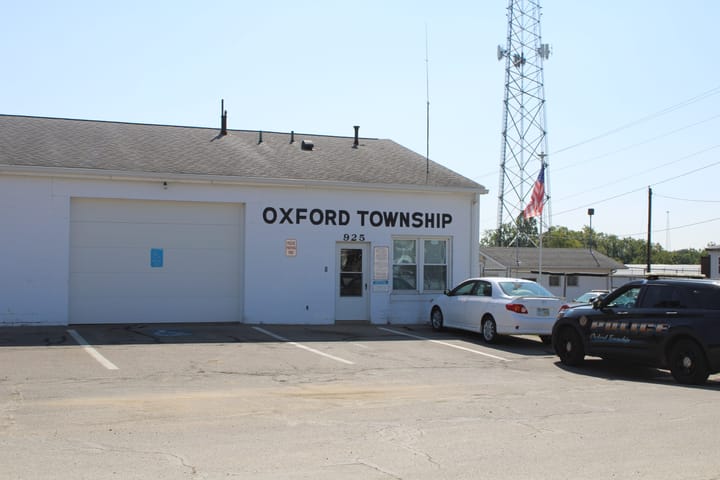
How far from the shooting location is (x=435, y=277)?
2103cm

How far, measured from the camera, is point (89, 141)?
1978 centimetres

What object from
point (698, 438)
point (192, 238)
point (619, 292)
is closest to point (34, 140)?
point (192, 238)

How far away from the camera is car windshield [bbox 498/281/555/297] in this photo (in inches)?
659

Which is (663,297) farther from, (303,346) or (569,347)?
(303,346)

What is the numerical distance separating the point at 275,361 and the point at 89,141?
376 inches

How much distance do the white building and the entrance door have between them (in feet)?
0.12

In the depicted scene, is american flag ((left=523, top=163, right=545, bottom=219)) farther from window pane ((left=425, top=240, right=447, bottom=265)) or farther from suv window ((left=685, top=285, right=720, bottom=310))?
suv window ((left=685, top=285, right=720, bottom=310))

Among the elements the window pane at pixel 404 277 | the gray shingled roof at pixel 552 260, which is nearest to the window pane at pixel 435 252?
the window pane at pixel 404 277

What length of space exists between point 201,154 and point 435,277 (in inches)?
276

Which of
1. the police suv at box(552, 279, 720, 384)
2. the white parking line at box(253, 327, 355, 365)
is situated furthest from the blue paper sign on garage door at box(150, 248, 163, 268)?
the police suv at box(552, 279, 720, 384)

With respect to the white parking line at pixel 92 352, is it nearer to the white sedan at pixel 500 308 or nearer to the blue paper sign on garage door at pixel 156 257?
the blue paper sign on garage door at pixel 156 257

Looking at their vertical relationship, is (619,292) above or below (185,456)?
above

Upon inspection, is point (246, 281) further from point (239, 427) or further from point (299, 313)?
point (239, 427)

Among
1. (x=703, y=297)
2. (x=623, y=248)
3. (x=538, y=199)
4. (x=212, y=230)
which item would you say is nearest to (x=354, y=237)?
(x=212, y=230)
